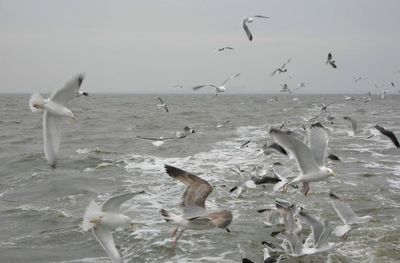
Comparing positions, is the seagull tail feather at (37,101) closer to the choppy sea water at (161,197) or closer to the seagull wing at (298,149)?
the choppy sea water at (161,197)

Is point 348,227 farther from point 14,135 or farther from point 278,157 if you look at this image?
point 14,135

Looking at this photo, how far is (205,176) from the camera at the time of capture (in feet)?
49.3

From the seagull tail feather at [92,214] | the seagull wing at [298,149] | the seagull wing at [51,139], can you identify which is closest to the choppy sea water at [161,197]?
the seagull wing at [298,149]

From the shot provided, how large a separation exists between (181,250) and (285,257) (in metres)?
1.79

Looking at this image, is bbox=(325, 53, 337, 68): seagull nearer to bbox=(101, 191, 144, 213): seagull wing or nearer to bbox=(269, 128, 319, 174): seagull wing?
bbox=(269, 128, 319, 174): seagull wing

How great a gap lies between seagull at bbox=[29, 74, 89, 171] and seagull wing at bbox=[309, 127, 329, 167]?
336 cm

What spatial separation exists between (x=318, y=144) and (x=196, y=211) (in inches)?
93.6

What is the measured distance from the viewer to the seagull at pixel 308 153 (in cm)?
673

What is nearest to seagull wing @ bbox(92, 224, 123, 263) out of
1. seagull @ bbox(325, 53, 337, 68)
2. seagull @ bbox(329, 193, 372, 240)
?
seagull @ bbox(329, 193, 372, 240)

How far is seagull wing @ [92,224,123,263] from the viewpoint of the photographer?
6171 mm

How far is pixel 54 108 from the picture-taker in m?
6.96

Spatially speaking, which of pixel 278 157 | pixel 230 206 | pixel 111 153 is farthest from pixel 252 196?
pixel 111 153

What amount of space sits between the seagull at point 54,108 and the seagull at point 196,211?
5.54ft

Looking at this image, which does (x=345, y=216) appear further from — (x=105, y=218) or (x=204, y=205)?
(x=105, y=218)
